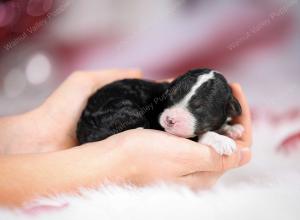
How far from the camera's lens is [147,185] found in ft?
8.30

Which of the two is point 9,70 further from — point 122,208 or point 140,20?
point 122,208

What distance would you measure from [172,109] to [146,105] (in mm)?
320

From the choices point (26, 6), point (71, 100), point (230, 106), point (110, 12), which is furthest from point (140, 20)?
point (230, 106)

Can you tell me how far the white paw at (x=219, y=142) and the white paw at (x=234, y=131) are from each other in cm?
21

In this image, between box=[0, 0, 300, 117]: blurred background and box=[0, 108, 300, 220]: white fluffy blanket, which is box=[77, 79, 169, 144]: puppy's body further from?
box=[0, 0, 300, 117]: blurred background

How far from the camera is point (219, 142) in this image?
2621 millimetres

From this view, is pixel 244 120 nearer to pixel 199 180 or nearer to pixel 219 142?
pixel 219 142

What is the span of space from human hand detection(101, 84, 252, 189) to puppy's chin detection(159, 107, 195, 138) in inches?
2.0

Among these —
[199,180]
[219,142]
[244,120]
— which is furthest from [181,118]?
[244,120]

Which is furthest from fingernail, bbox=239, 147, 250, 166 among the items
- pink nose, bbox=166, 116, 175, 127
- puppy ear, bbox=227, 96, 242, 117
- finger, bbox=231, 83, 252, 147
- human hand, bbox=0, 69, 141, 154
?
human hand, bbox=0, 69, 141, 154

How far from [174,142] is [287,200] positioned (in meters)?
0.65

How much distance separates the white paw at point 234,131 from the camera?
9.43 feet

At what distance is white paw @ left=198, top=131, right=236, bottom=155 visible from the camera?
2604 mm

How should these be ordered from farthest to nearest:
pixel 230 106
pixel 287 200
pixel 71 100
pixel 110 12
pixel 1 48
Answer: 1. pixel 110 12
2. pixel 1 48
3. pixel 71 100
4. pixel 230 106
5. pixel 287 200
